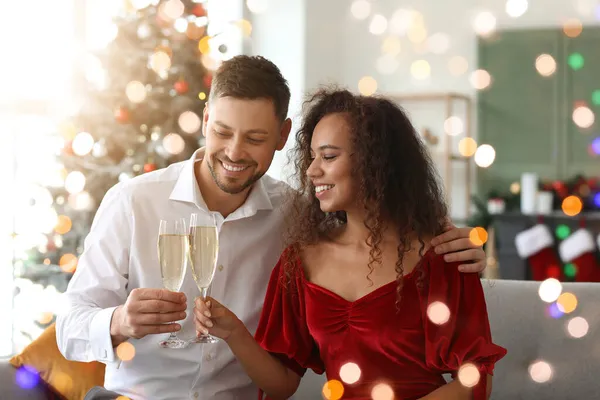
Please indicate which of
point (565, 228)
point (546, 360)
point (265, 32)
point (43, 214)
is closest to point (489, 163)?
point (565, 228)

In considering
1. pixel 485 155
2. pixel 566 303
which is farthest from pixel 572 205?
pixel 566 303

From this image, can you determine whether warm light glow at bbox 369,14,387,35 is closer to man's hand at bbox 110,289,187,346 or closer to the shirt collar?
the shirt collar

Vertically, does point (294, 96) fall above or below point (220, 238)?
above

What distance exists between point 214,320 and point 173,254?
0.18 meters

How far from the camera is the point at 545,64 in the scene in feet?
19.9

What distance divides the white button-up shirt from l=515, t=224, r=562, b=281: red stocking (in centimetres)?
372

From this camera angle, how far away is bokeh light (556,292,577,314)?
205cm

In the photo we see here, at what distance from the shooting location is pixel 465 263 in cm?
176

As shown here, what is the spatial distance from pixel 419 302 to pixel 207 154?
0.67 metres

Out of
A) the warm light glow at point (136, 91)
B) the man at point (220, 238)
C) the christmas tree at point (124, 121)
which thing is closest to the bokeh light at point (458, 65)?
the christmas tree at point (124, 121)

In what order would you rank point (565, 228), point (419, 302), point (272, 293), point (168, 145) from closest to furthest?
point (419, 302)
point (272, 293)
point (168, 145)
point (565, 228)

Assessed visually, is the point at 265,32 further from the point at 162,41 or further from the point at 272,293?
the point at 272,293

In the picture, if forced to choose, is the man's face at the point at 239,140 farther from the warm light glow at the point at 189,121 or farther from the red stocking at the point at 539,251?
the red stocking at the point at 539,251

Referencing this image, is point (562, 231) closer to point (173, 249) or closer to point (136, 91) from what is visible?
point (136, 91)
